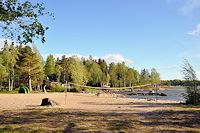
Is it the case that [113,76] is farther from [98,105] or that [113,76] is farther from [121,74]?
[98,105]

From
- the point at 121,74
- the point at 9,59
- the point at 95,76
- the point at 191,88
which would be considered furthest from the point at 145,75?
the point at 191,88

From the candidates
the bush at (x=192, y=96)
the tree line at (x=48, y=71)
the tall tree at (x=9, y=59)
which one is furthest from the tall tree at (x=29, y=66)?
the bush at (x=192, y=96)

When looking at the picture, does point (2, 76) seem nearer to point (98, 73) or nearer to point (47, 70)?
point (47, 70)

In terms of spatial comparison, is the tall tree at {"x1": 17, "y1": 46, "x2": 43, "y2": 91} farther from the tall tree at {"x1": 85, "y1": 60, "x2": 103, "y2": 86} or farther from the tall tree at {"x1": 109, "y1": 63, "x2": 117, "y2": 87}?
the tall tree at {"x1": 109, "y1": 63, "x2": 117, "y2": 87}

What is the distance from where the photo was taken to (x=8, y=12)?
10688mm

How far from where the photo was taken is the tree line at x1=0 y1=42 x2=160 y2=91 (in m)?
66.0

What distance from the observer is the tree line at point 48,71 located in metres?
66.0

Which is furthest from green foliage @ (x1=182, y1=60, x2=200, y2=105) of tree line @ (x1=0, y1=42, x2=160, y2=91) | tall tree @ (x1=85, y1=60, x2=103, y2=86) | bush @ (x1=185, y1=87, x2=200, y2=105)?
tall tree @ (x1=85, y1=60, x2=103, y2=86)

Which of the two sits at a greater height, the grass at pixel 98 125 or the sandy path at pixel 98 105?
the sandy path at pixel 98 105

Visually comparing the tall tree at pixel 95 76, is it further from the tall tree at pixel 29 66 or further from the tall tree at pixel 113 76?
the tall tree at pixel 29 66

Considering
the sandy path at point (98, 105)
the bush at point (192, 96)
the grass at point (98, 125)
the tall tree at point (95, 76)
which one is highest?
the tall tree at point (95, 76)

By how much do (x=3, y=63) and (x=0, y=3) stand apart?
220ft

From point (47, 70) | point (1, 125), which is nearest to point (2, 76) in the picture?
point (47, 70)

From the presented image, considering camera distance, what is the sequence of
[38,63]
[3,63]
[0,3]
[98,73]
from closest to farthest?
1. [0,3]
2. [38,63]
3. [3,63]
4. [98,73]
